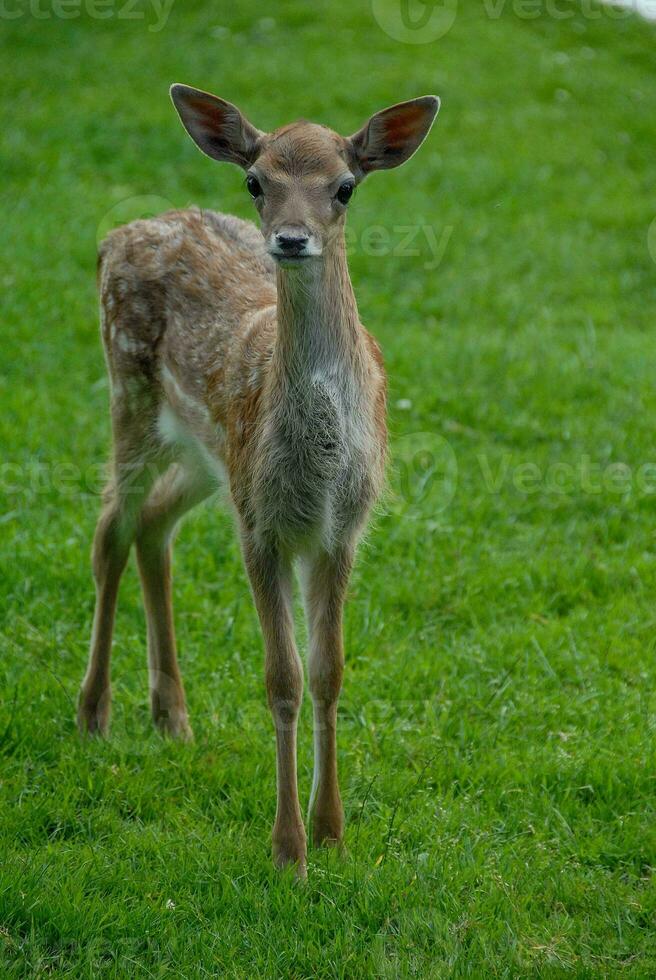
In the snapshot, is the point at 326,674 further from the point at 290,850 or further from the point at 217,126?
the point at 217,126

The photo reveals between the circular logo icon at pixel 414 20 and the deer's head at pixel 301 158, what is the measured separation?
10.6 metres

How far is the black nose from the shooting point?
160 inches

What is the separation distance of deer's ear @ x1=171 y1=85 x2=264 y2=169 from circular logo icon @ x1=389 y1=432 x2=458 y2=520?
280 centimetres

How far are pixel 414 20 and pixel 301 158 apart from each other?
36.7 feet

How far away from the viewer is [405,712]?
18.3ft

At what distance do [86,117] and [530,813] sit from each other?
984 centimetres

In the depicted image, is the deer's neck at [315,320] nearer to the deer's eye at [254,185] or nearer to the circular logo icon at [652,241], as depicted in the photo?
the deer's eye at [254,185]

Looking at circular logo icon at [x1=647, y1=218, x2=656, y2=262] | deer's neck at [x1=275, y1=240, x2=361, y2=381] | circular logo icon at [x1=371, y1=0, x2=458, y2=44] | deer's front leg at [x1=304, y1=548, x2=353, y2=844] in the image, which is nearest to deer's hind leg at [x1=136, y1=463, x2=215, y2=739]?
deer's front leg at [x1=304, y1=548, x2=353, y2=844]

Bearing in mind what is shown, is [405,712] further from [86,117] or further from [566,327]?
[86,117]

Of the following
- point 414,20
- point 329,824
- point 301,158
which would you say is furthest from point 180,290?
point 414,20

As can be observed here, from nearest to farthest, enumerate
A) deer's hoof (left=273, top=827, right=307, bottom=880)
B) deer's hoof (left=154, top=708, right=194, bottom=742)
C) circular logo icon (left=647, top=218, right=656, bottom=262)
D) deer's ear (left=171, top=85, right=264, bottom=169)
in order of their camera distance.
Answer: deer's hoof (left=273, top=827, right=307, bottom=880) → deer's ear (left=171, top=85, right=264, bottom=169) → deer's hoof (left=154, top=708, right=194, bottom=742) → circular logo icon (left=647, top=218, right=656, bottom=262)

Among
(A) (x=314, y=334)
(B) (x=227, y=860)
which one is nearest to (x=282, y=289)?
(A) (x=314, y=334)

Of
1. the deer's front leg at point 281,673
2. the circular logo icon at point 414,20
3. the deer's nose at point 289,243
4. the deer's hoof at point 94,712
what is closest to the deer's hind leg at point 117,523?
the deer's hoof at point 94,712

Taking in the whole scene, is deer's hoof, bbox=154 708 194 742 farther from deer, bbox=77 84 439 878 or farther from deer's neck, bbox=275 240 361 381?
deer's neck, bbox=275 240 361 381
